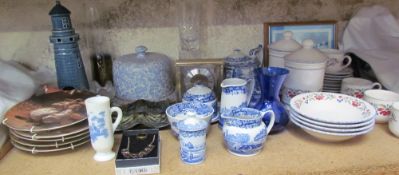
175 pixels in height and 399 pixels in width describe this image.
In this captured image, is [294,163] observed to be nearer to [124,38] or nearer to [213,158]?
[213,158]

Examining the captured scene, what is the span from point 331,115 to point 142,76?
0.52 meters

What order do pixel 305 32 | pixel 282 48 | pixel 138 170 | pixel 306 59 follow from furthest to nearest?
1. pixel 305 32
2. pixel 282 48
3. pixel 306 59
4. pixel 138 170

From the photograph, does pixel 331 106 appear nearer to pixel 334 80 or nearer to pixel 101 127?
pixel 334 80

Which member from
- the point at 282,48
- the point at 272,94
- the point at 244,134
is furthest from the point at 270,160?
the point at 282,48

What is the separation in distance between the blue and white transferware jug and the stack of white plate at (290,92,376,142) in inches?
4.3

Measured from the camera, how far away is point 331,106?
0.87m

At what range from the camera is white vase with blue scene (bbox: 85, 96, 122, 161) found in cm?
69

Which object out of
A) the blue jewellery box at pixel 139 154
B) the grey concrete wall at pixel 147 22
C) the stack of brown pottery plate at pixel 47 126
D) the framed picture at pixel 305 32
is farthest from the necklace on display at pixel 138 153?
the framed picture at pixel 305 32

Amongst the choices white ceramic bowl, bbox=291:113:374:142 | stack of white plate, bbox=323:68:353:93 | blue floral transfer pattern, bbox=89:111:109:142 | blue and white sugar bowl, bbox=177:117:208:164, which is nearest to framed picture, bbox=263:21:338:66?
stack of white plate, bbox=323:68:353:93

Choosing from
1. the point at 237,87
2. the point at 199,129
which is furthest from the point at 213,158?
the point at 237,87

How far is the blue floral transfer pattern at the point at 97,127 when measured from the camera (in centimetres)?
70

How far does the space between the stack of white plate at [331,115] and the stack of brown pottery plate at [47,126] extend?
52 centimetres

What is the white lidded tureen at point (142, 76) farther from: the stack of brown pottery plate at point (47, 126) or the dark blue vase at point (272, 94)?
the dark blue vase at point (272, 94)

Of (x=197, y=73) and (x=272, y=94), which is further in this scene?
(x=197, y=73)
